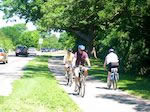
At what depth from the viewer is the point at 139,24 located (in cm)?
2759

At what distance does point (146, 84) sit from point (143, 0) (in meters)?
4.82

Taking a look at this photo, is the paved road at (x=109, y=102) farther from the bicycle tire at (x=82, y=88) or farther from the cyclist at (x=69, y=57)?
the cyclist at (x=69, y=57)

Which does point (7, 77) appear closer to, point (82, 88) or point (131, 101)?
point (82, 88)

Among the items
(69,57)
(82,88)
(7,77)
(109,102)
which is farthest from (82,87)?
(7,77)

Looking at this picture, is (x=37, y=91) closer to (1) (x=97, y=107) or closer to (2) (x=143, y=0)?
(1) (x=97, y=107)

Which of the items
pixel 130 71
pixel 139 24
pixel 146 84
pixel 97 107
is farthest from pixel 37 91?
pixel 130 71

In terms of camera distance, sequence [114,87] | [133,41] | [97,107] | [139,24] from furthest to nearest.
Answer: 1. [133,41]
2. [139,24]
3. [114,87]
4. [97,107]

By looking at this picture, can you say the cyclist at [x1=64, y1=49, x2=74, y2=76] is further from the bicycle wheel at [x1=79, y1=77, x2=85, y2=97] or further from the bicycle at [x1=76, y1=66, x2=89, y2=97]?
the bicycle wheel at [x1=79, y1=77, x2=85, y2=97]

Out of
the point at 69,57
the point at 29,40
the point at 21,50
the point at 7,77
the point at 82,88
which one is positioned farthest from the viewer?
the point at 29,40

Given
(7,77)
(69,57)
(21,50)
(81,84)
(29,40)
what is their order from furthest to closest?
(29,40) < (21,50) < (7,77) < (69,57) < (81,84)

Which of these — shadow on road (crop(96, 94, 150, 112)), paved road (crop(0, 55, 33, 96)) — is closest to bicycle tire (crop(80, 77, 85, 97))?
shadow on road (crop(96, 94, 150, 112))

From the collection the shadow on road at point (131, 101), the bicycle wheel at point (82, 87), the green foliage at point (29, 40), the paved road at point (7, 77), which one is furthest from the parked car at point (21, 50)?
the green foliage at point (29, 40)

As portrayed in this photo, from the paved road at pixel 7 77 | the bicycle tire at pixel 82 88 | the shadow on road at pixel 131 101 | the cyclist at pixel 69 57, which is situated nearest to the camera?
the shadow on road at pixel 131 101

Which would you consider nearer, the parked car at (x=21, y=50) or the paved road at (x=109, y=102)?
the paved road at (x=109, y=102)
